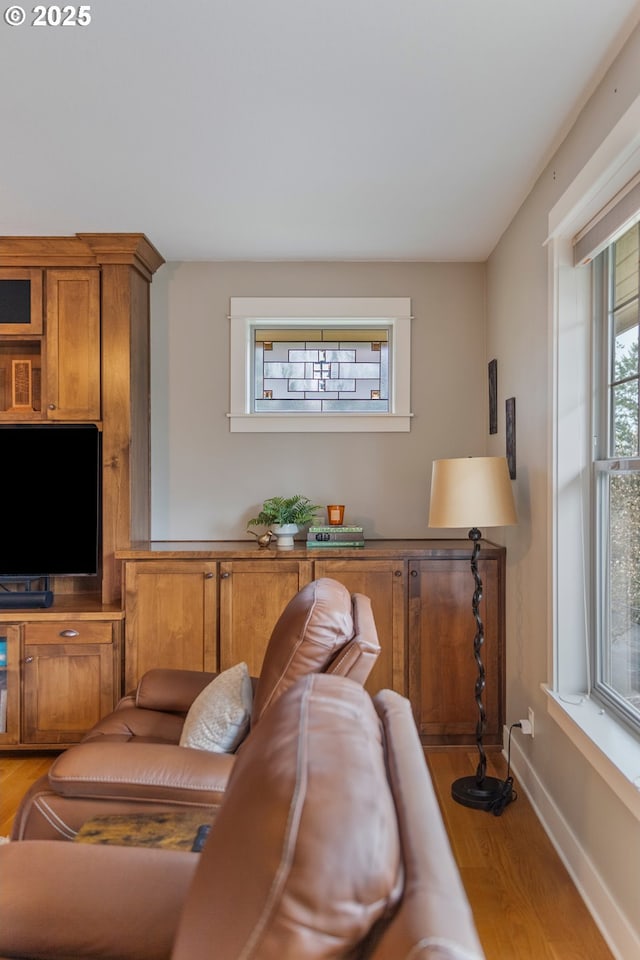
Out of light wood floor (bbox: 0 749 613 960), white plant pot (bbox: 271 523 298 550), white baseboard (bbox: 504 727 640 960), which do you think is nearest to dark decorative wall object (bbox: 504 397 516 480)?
white plant pot (bbox: 271 523 298 550)

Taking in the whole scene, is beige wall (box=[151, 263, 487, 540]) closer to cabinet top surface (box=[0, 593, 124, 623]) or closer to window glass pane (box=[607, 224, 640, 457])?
cabinet top surface (box=[0, 593, 124, 623])

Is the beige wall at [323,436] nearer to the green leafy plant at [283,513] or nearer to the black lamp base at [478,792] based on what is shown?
the green leafy plant at [283,513]

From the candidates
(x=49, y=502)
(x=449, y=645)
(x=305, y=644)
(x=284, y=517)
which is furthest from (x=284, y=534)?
(x=305, y=644)

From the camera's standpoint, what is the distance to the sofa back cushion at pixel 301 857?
0.67m

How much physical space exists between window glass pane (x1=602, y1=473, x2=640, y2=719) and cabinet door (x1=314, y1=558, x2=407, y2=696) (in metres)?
1.15

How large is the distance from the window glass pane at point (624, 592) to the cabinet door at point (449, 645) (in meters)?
1.01

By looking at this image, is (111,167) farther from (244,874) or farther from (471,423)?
(244,874)

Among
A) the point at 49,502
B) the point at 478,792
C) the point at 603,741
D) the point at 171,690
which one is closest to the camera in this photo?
the point at 603,741

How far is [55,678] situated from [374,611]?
163cm

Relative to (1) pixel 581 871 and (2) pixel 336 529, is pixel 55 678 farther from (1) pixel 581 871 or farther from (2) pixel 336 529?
(1) pixel 581 871

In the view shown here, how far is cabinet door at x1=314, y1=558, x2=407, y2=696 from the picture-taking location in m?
3.34

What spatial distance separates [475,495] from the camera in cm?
274

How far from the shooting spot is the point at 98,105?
86.9 inches

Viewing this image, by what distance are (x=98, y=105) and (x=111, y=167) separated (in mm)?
472
